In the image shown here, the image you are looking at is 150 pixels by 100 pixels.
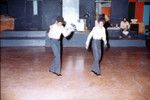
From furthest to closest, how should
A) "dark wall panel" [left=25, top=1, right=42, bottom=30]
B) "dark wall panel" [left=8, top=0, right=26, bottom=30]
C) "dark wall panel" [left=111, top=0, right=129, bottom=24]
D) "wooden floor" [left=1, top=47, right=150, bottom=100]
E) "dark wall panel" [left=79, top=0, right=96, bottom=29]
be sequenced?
"dark wall panel" [left=25, top=1, right=42, bottom=30], "dark wall panel" [left=8, top=0, right=26, bottom=30], "dark wall panel" [left=111, top=0, right=129, bottom=24], "dark wall panel" [left=79, top=0, right=96, bottom=29], "wooden floor" [left=1, top=47, right=150, bottom=100]

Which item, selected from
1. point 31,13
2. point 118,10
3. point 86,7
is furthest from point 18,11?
point 118,10

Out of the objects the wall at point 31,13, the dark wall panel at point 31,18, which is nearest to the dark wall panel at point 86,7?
the wall at point 31,13

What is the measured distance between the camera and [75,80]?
16.1ft

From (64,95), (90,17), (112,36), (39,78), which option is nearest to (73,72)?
(39,78)

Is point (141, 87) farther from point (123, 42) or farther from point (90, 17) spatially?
point (90, 17)

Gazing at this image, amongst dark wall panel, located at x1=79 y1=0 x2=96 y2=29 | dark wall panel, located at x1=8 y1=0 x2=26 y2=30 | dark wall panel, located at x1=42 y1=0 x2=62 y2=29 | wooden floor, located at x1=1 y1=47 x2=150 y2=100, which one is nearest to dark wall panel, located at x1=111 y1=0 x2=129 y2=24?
dark wall panel, located at x1=79 y1=0 x2=96 y2=29

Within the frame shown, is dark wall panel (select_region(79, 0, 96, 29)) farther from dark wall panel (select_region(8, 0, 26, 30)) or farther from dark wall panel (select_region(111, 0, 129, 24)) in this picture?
dark wall panel (select_region(8, 0, 26, 30))

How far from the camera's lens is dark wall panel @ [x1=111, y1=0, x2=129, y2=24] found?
13219 mm

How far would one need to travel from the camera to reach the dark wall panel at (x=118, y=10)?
13.2 metres

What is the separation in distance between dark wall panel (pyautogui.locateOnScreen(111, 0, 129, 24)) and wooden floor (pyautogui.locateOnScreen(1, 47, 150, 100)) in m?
6.50

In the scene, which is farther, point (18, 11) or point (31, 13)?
point (31, 13)

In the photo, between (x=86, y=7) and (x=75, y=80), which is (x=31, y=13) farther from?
(x=75, y=80)

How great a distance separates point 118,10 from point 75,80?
Answer: 32.4 feet

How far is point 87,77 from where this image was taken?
5172 millimetres
